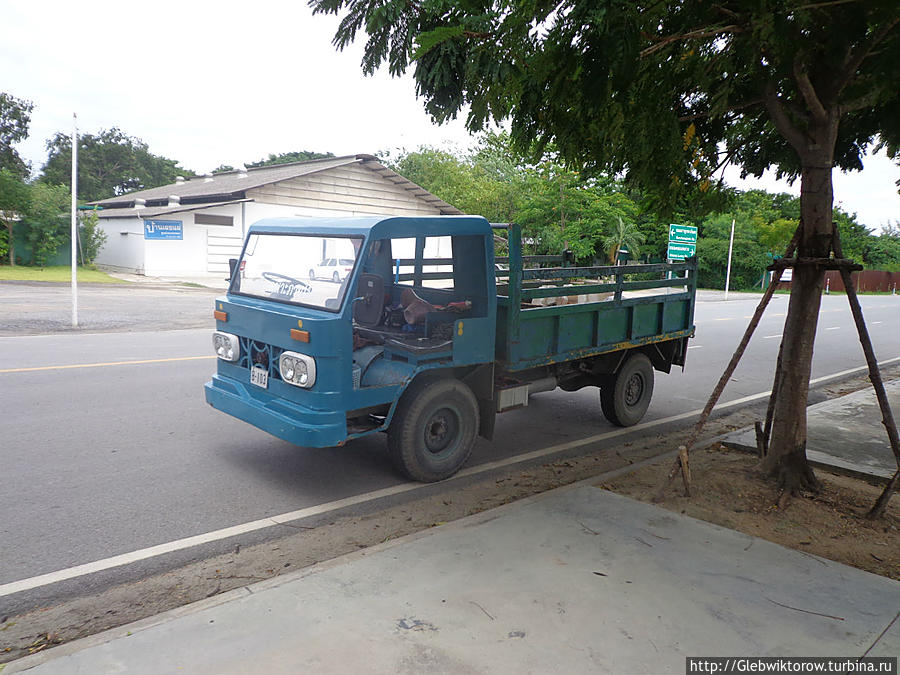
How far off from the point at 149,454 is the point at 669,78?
5170 mm

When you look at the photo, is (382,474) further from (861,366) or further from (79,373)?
(861,366)

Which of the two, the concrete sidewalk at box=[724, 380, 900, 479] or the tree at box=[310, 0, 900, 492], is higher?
the tree at box=[310, 0, 900, 492]

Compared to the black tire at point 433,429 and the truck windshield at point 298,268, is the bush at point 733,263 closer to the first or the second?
the black tire at point 433,429

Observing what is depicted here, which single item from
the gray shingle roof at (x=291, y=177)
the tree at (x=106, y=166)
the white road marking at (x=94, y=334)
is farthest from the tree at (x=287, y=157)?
the white road marking at (x=94, y=334)

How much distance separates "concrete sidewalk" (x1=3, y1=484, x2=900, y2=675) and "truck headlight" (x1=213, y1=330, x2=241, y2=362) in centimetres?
237

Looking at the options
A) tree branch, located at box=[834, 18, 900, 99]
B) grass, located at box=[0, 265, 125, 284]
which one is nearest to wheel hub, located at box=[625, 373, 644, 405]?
tree branch, located at box=[834, 18, 900, 99]

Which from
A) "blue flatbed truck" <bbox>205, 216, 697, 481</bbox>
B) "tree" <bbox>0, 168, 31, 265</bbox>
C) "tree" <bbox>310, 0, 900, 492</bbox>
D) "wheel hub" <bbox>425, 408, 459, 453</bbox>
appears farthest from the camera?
"tree" <bbox>0, 168, 31, 265</bbox>

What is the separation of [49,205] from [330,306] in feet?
94.9

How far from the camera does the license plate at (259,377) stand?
17.1ft

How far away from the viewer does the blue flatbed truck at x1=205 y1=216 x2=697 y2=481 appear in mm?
4820

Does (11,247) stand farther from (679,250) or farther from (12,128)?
(679,250)

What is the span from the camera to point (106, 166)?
5319cm

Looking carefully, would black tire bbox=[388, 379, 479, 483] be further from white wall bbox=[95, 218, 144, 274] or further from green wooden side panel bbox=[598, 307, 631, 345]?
white wall bbox=[95, 218, 144, 274]

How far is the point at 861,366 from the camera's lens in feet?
42.2
